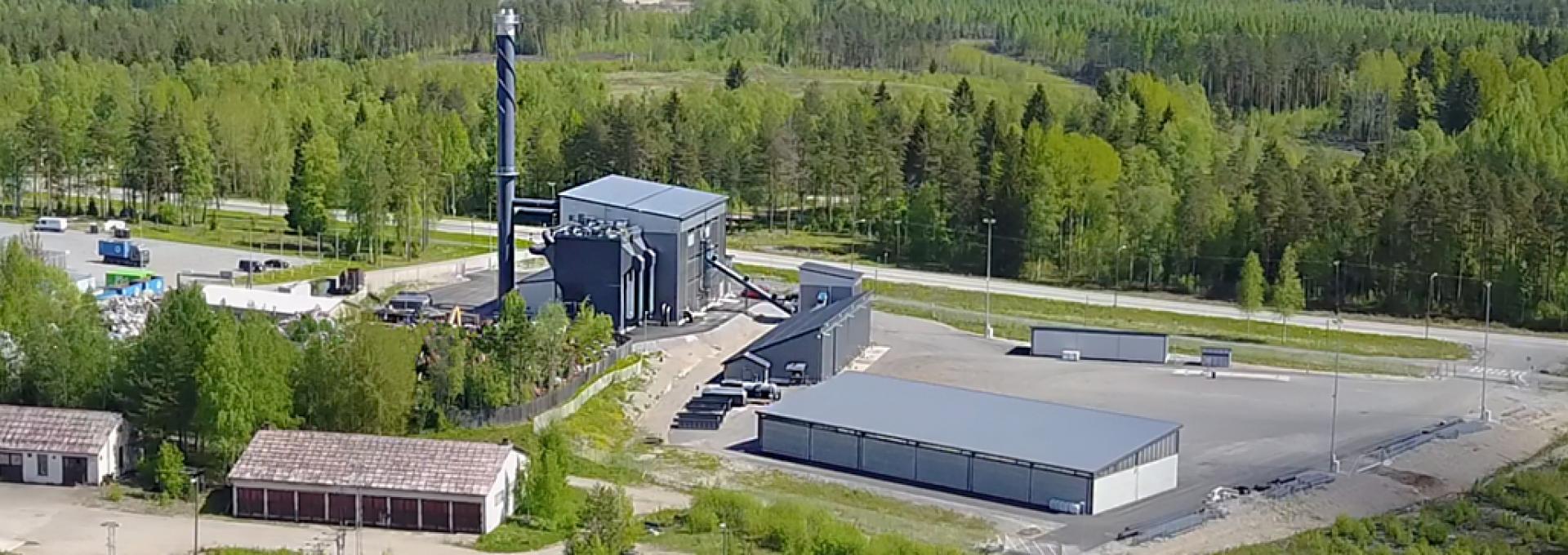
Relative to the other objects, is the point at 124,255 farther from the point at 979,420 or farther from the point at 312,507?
the point at 979,420

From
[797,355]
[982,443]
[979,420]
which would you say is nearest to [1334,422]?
[979,420]

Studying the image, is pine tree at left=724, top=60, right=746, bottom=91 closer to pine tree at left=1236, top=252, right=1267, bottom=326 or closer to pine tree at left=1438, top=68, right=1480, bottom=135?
pine tree at left=1438, top=68, right=1480, bottom=135

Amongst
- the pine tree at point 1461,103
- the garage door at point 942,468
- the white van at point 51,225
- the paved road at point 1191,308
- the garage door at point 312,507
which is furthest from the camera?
the pine tree at point 1461,103

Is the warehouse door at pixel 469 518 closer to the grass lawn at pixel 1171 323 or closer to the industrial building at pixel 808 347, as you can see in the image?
the industrial building at pixel 808 347

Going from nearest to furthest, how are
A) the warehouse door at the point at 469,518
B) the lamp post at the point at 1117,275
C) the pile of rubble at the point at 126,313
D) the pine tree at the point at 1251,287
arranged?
the warehouse door at the point at 469,518
the pile of rubble at the point at 126,313
the pine tree at the point at 1251,287
the lamp post at the point at 1117,275

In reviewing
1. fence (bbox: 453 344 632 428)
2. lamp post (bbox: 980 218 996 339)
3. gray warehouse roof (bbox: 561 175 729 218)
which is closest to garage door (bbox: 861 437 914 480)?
fence (bbox: 453 344 632 428)

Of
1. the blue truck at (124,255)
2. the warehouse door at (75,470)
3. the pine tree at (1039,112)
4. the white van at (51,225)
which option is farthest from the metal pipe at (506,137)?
the pine tree at (1039,112)

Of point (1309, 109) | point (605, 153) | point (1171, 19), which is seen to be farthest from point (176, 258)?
point (1171, 19)
